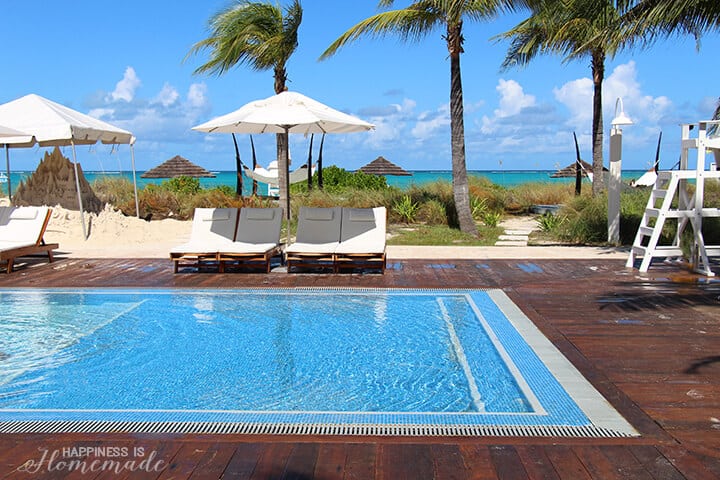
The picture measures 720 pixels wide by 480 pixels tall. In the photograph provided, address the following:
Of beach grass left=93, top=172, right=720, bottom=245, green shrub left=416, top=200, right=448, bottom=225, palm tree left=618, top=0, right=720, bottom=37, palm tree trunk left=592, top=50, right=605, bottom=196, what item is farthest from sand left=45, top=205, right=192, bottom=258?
palm tree trunk left=592, top=50, right=605, bottom=196

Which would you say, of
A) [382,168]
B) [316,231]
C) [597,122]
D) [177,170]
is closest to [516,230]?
[597,122]

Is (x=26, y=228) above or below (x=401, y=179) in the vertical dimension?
below

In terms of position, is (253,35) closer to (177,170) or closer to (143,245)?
(143,245)

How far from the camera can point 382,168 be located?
26.8 metres

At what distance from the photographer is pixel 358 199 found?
1545cm

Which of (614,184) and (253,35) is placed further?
(253,35)

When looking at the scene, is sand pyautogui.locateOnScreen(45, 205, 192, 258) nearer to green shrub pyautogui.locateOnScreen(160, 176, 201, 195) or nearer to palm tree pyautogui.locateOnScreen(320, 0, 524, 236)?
palm tree pyautogui.locateOnScreen(320, 0, 524, 236)

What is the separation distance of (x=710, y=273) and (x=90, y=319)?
7222 mm

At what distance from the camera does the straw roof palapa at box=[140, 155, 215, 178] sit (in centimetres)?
2395

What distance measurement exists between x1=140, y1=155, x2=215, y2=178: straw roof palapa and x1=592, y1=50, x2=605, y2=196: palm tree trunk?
13.9 meters

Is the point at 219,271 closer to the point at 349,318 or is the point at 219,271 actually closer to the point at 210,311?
the point at 210,311

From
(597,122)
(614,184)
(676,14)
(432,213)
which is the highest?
(676,14)

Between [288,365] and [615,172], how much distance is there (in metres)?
7.65

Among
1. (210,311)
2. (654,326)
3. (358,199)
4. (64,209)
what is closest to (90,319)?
(210,311)
